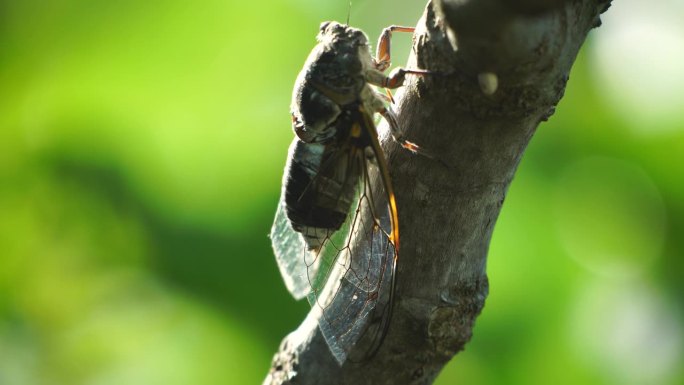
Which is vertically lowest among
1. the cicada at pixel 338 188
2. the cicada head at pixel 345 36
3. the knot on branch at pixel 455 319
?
the knot on branch at pixel 455 319

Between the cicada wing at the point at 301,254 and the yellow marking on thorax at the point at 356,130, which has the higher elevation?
the yellow marking on thorax at the point at 356,130

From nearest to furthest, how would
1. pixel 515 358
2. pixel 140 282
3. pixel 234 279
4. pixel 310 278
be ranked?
1. pixel 310 278
2. pixel 515 358
3. pixel 234 279
4. pixel 140 282

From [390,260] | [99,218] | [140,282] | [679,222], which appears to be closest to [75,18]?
[99,218]

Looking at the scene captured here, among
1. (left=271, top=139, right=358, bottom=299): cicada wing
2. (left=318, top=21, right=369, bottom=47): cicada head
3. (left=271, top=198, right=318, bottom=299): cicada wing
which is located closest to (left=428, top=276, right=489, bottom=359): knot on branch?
(left=271, top=139, right=358, bottom=299): cicada wing

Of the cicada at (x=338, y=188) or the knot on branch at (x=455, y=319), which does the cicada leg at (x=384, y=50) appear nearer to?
the cicada at (x=338, y=188)

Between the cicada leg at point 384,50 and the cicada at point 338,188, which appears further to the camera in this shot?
the cicada leg at point 384,50

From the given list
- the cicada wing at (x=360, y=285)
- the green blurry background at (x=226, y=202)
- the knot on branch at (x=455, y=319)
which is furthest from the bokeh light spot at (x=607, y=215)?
the knot on branch at (x=455, y=319)

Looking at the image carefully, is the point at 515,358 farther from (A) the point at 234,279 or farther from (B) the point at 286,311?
(A) the point at 234,279
